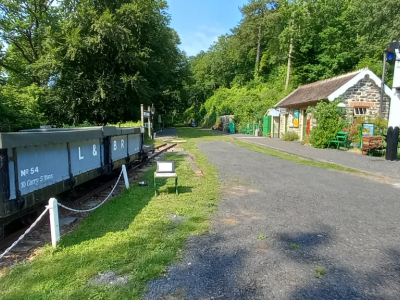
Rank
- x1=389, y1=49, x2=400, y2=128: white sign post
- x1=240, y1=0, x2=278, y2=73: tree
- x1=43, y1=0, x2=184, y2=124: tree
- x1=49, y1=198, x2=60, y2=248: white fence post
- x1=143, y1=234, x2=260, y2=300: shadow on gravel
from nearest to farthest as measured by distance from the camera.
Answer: x1=143, y1=234, x2=260, y2=300: shadow on gravel
x1=49, y1=198, x2=60, y2=248: white fence post
x1=389, y1=49, x2=400, y2=128: white sign post
x1=43, y1=0, x2=184, y2=124: tree
x1=240, y1=0, x2=278, y2=73: tree

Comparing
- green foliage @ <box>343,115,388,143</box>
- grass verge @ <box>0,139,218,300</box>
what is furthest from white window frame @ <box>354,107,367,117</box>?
grass verge @ <box>0,139,218,300</box>

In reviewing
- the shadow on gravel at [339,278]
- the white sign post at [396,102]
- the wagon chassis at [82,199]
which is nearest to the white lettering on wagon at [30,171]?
the wagon chassis at [82,199]

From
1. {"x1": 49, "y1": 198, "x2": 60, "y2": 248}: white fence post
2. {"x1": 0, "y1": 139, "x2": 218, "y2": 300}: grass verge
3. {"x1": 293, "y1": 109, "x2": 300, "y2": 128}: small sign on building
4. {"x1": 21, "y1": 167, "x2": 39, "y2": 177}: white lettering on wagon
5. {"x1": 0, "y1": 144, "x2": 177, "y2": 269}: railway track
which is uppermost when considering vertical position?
{"x1": 293, "y1": 109, "x2": 300, "y2": 128}: small sign on building

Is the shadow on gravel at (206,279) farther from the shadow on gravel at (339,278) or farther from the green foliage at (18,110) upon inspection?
the green foliage at (18,110)

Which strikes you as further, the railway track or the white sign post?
the white sign post

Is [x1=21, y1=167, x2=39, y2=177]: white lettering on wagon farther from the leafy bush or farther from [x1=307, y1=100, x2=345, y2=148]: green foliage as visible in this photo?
the leafy bush

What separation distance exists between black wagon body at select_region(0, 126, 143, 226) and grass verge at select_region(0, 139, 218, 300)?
0.77 metres

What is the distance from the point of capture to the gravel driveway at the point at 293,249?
3.29 m

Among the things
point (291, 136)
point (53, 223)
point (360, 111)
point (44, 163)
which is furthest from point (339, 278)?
point (291, 136)

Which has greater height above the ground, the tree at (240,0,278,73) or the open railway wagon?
the tree at (240,0,278,73)

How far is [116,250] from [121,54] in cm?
2794

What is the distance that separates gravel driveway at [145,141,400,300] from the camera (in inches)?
130

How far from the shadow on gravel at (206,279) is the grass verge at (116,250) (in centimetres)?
19

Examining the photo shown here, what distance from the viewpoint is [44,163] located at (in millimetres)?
5113
